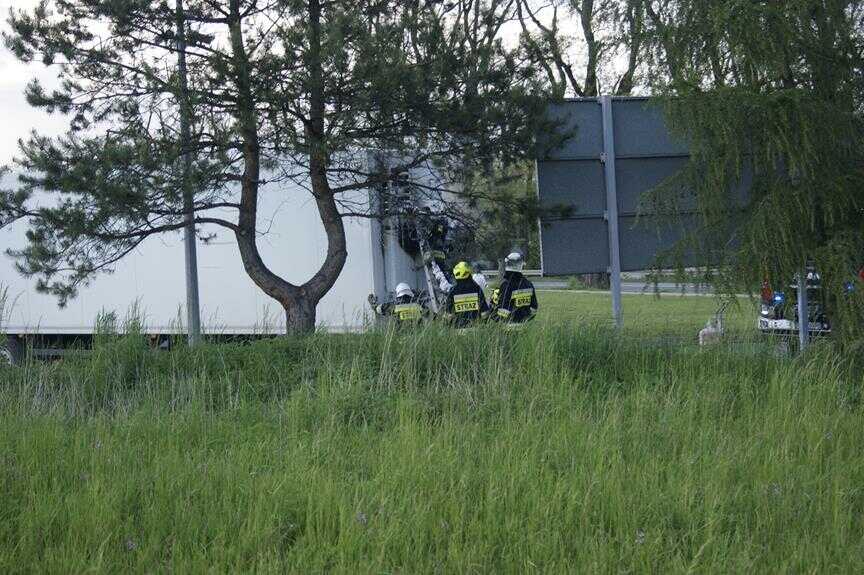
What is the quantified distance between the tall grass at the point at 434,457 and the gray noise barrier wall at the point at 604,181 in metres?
2.58

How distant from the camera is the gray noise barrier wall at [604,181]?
37.0 ft

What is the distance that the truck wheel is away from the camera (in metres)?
9.60

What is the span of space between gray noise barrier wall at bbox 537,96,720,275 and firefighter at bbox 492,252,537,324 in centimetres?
40

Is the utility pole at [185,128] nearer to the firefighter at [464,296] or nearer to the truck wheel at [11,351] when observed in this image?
the truck wheel at [11,351]

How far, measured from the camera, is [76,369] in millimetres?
8508

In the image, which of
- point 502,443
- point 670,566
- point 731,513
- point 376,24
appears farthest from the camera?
point 376,24

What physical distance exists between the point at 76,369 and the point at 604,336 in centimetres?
443

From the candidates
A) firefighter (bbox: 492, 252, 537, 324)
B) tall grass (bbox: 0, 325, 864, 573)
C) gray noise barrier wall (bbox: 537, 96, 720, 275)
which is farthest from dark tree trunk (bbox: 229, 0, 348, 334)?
tall grass (bbox: 0, 325, 864, 573)

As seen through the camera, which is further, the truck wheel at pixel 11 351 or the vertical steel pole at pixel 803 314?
the truck wheel at pixel 11 351

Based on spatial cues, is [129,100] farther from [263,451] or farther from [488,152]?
[263,451]

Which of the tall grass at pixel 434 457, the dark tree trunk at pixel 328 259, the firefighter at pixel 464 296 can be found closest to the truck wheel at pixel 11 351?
the tall grass at pixel 434 457

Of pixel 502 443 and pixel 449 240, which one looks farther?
pixel 449 240

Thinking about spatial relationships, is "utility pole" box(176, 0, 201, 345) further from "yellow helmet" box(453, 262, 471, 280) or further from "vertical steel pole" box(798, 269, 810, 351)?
"vertical steel pole" box(798, 269, 810, 351)

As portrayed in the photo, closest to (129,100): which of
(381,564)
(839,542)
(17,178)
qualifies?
(17,178)
